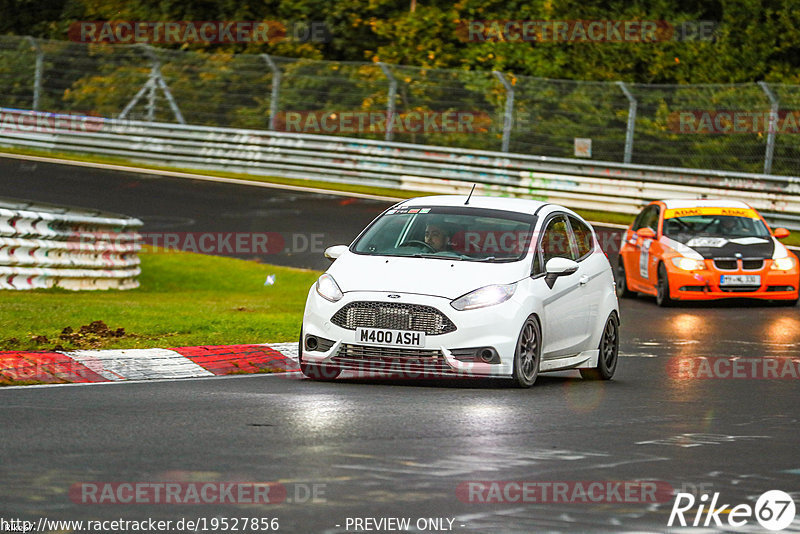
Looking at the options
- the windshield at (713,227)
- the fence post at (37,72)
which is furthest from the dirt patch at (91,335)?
the fence post at (37,72)

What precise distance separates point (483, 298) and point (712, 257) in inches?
417

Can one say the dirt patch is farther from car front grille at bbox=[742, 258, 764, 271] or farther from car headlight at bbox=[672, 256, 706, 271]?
car front grille at bbox=[742, 258, 764, 271]

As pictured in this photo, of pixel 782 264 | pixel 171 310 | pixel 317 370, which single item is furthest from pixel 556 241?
pixel 782 264

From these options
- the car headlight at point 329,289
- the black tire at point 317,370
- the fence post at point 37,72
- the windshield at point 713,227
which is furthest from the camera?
the fence post at point 37,72

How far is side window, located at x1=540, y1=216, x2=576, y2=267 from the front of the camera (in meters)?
12.7

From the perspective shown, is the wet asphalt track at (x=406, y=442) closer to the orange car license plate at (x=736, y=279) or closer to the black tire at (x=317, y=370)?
the black tire at (x=317, y=370)

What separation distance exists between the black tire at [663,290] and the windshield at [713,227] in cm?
55

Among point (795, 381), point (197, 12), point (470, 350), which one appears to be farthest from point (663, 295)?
point (197, 12)

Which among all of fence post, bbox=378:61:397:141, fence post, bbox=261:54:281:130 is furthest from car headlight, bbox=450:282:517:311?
fence post, bbox=261:54:281:130

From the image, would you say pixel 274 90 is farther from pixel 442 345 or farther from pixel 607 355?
pixel 442 345

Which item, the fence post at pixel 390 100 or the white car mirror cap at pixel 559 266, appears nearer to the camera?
the white car mirror cap at pixel 559 266

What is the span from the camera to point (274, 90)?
35625mm

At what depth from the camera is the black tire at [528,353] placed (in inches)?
458

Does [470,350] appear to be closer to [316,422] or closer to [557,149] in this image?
[316,422]
